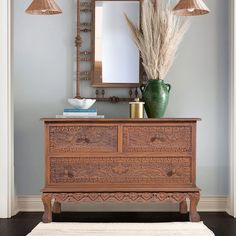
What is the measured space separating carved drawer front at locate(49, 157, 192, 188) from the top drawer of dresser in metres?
0.06

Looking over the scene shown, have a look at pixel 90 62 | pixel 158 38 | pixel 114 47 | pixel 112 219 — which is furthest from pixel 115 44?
pixel 112 219

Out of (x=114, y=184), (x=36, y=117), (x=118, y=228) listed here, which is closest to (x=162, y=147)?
(x=114, y=184)

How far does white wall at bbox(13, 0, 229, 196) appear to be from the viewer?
3529mm

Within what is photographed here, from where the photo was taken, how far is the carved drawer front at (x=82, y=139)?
3.03 meters

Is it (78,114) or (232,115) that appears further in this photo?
(232,115)

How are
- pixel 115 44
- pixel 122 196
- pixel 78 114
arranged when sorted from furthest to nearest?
1. pixel 115 44
2. pixel 78 114
3. pixel 122 196

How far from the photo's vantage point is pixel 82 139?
3.03m

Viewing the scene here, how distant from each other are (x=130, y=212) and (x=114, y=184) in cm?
56

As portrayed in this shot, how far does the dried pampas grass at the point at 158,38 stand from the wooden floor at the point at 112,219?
40.5 inches

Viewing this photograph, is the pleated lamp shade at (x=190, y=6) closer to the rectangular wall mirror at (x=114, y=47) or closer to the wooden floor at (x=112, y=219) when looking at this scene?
the rectangular wall mirror at (x=114, y=47)

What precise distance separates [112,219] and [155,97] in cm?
92

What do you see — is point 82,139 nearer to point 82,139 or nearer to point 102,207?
point 82,139

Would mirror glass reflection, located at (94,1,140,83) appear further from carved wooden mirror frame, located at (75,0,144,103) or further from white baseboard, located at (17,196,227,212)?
white baseboard, located at (17,196,227,212)

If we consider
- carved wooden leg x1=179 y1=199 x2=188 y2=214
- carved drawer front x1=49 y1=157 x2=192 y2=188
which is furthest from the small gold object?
carved wooden leg x1=179 y1=199 x2=188 y2=214
